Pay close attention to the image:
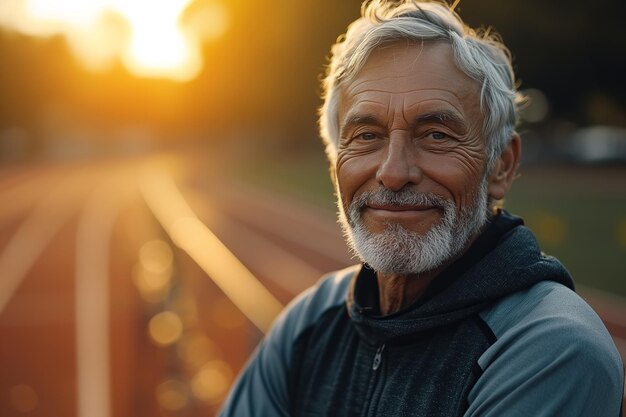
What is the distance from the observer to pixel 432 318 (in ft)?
5.90

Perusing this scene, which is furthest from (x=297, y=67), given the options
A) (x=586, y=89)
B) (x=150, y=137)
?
(x=150, y=137)

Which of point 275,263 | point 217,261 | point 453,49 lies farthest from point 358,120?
point 275,263

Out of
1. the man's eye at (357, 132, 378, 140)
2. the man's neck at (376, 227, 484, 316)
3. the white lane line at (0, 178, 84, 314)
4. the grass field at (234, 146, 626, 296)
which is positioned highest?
the white lane line at (0, 178, 84, 314)

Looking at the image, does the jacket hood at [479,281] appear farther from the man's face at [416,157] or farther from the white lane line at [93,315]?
the white lane line at [93,315]

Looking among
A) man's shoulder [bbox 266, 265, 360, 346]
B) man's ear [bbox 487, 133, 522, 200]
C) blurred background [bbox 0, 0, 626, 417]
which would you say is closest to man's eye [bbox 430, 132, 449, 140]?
man's ear [bbox 487, 133, 522, 200]

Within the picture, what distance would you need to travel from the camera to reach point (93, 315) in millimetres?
11383

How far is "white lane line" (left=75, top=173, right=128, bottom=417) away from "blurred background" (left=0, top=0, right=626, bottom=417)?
0.04 meters

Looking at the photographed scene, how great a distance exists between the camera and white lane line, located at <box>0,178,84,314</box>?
14.8 metres

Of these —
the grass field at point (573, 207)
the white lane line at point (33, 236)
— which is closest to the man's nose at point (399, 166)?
the grass field at point (573, 207)

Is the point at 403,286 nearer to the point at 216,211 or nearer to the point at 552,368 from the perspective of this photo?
the point at 552,368

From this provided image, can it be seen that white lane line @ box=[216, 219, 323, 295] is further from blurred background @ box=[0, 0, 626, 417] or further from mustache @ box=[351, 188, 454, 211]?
mustache @ box=[351, 188, 454, 211]

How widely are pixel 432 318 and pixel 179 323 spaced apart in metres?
6.49

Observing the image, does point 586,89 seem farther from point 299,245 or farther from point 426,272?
point 426,272

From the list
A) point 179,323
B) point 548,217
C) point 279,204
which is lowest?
point 548,217
